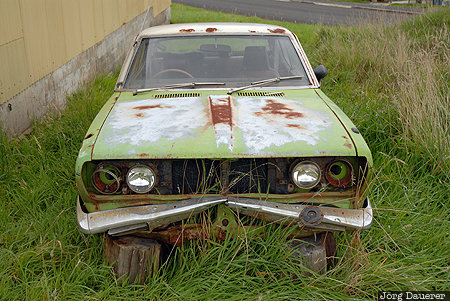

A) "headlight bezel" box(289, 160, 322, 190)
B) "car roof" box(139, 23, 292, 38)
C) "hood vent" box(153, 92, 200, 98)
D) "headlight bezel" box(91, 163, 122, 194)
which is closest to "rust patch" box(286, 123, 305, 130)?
"headlight bezel" box(289, 160, 322, 190)

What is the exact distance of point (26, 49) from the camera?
202 inches

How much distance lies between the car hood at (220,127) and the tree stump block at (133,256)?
558 mm

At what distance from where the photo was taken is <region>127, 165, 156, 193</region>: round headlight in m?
2.92

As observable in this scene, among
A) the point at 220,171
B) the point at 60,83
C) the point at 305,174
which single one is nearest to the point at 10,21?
the point at 60,83

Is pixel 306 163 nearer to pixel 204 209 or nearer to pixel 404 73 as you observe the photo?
pixel 204 209

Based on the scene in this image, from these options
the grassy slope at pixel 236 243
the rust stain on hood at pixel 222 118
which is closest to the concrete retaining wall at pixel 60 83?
the grassy slope at pixel 236 243

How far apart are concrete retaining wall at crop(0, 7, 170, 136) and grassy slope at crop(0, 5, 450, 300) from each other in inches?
9.9

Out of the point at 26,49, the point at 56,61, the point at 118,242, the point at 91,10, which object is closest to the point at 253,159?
the point at 118,242

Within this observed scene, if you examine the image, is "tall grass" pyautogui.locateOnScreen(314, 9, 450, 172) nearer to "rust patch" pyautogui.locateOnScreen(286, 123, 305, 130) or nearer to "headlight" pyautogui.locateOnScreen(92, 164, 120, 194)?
"rust patch" pyautogui.locateOnScreen(286, 123, 305, 130)

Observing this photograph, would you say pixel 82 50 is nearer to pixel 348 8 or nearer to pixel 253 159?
pixel 253 159

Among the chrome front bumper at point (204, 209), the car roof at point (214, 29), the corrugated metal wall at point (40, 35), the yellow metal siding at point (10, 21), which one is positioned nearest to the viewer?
the chrome front bumper at point (204, 209)

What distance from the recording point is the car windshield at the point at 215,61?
408 centimetres

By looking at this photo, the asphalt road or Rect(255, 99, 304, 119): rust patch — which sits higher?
Rect(255, 99, 304, 119): rust patch

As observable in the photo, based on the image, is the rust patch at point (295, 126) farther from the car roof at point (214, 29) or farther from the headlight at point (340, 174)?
the car roof at point (214, 29)
